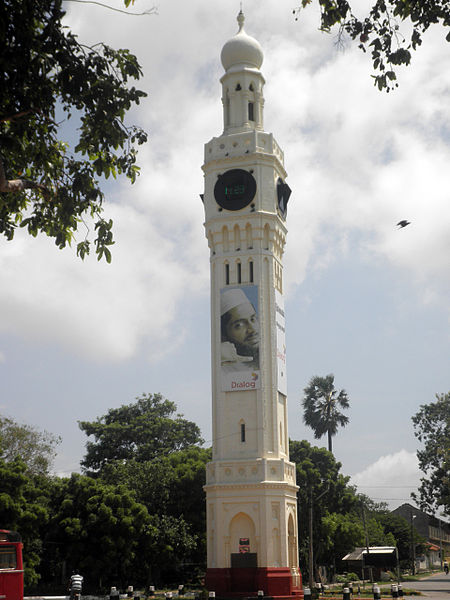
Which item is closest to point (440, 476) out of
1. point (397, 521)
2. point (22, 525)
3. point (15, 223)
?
point (397, 521)

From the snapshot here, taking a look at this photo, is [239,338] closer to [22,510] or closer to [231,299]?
[231,299]

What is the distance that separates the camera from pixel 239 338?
1937 inches

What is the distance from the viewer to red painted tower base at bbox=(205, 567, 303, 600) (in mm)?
44250

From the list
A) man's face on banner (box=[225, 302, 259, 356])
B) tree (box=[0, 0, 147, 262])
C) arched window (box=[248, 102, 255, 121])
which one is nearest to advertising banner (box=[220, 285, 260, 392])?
man's face on banner (box=[225, 302, 259, 356])

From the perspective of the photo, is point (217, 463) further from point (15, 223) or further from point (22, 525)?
point (15, 223)

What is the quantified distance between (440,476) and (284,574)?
37.5m

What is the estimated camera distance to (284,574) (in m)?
45.0

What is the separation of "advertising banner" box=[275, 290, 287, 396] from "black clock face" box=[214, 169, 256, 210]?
6.65 m

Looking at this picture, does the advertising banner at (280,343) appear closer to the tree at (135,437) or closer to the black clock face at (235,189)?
the black clock face at (235,189)

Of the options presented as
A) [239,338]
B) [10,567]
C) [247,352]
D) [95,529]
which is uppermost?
[239,338]

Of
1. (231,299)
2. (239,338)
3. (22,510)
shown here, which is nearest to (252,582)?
(22,510)

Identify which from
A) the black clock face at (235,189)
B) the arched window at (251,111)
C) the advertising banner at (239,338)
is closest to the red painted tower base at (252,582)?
the advertising banner at (239,338)

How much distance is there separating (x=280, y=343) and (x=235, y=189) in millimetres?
10954

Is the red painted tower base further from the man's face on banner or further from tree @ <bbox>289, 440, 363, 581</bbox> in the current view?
tree @ <bbox>289, 440, 363, 581</bbox>
